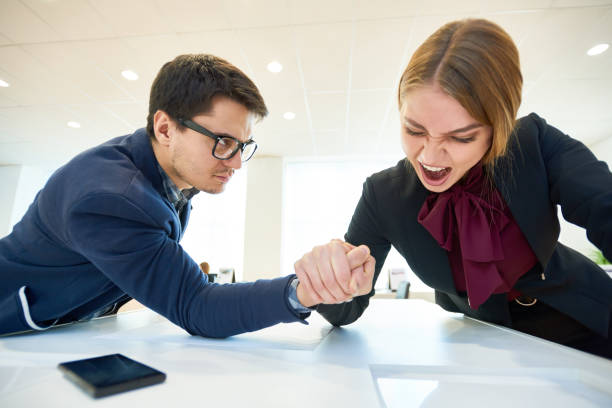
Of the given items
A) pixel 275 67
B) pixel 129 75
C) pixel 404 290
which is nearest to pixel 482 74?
pixel 275 67

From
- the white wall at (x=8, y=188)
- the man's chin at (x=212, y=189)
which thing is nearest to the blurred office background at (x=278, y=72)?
the white wall at (x=8, y=188)

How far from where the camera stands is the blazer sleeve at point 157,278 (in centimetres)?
71

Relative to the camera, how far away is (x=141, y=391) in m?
0.39

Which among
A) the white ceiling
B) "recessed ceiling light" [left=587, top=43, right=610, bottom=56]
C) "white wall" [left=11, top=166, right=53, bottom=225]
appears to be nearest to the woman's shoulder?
the white ceiling

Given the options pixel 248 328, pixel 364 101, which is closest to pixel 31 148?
pixel 364 101

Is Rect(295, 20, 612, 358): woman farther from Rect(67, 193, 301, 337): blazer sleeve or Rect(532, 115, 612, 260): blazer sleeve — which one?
Rect(67, 193, 301, 337): blazer sleeve

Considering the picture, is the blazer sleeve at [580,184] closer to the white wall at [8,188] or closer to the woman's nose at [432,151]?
the woman's nose at [432,151]

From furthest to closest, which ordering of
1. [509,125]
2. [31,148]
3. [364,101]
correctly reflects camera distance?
[31,148] < [364,101] < [509,125]

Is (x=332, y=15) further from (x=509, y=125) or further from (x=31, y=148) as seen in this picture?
(x=31, y=148)

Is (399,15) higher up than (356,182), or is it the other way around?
(399,15)

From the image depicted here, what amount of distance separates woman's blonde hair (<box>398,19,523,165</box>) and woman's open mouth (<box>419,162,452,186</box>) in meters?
0.12

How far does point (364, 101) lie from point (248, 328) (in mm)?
3888

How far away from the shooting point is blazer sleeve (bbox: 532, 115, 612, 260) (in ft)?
2.38

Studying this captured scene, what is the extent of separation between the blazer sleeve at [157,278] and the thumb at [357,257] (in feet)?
0.58
